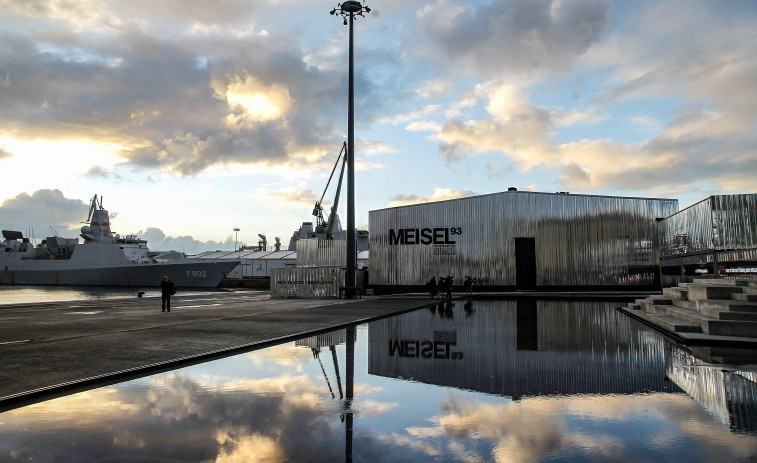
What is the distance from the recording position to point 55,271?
7969 cm

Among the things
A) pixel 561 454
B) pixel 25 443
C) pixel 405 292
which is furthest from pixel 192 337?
pixel 405 292

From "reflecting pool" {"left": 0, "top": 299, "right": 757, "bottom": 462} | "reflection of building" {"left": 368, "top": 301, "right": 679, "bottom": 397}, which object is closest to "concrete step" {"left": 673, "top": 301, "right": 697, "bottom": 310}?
"reflection of building" {"left": 368, "top": 301, "right": 679, "bottom": 397}

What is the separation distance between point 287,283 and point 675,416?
96.2 feet

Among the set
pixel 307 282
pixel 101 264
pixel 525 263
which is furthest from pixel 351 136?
pixel 101 264

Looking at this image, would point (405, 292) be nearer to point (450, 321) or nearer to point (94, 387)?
point (450, 321)

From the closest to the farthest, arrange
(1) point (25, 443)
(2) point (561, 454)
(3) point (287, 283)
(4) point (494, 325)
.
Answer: (2) point (561, 454) < (1) point (25, 443) < (4) point (494, 325) < (3) point (287, 283)

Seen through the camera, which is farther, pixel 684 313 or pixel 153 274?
pixel 153 274

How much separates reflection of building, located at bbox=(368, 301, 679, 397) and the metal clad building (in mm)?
17614

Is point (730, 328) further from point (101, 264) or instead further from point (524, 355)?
point (101, 264)

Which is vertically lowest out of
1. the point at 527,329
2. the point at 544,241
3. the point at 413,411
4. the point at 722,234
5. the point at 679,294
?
the point at 527,329

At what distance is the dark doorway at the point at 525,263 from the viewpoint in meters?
34.3

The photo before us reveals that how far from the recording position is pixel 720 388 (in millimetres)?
7098

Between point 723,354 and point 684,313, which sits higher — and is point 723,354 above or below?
below

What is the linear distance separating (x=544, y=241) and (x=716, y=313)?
22.2m
